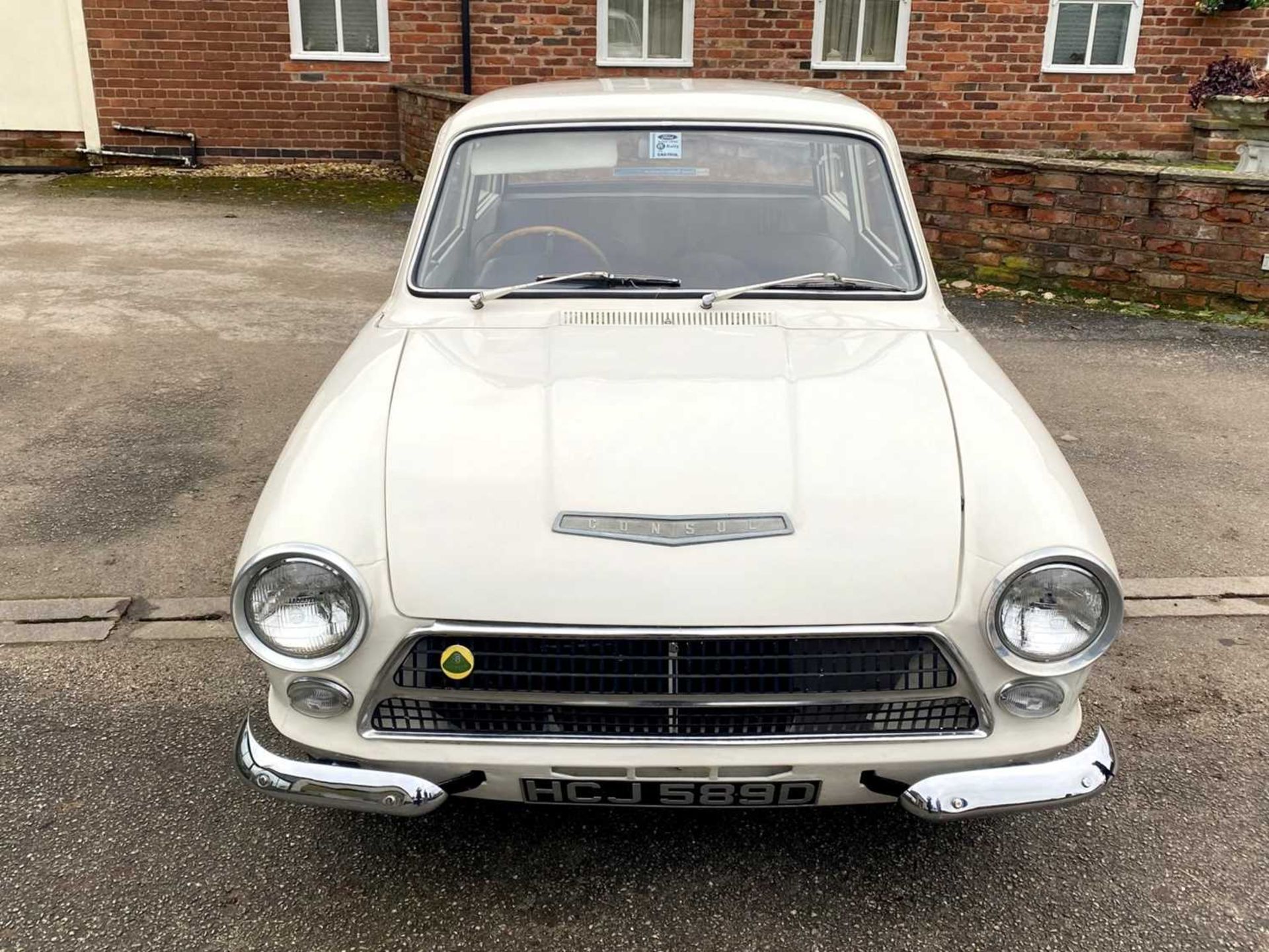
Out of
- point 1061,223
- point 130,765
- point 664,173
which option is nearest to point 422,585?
point 130,765

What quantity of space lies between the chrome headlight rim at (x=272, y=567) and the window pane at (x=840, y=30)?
42.1 feet

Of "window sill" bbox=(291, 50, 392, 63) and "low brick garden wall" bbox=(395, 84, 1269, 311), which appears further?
"window sill" bbox=(291, 50, 392, 63)

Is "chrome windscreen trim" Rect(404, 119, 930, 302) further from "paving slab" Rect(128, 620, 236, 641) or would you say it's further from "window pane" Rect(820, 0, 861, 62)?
"window pane" Rect(820, 0, 861, 62)

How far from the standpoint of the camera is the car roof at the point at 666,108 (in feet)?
11.6

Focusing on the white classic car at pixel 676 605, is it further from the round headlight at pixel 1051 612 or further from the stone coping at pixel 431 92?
the stone coping at pixel 431 92

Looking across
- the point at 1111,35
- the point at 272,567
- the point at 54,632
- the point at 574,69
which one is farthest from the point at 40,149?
the point at 272,567

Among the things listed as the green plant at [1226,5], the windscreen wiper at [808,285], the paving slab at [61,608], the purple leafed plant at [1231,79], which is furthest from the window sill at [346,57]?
the windscreen wiper at [808,285]

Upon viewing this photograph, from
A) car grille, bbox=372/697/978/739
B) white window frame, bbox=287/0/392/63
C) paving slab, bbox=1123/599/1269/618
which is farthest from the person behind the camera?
white window frame, bbox=287/0/392/63

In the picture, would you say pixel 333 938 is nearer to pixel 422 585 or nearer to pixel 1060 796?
pixel 422 585

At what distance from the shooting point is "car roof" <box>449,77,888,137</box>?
3523 mm

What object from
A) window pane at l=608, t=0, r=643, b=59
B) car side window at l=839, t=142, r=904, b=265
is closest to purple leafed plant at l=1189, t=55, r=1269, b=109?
window pane at l=608, t=0, r=643, b=59

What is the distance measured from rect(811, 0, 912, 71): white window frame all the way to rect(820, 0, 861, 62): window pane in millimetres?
29

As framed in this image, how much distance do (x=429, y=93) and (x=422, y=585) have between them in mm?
10780

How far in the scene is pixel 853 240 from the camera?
3.42 metres
